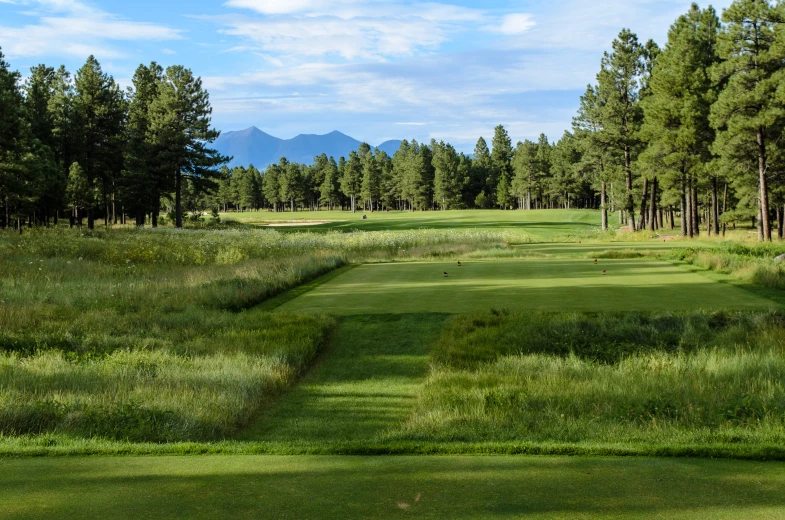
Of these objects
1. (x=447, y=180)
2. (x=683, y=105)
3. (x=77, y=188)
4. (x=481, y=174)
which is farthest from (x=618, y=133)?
(x=481, y=174)

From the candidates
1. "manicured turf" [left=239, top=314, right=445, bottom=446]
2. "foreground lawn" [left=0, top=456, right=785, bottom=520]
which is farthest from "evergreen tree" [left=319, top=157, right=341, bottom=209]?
"foreground lawn" [left=0, top=456, right=785, bottom=520]

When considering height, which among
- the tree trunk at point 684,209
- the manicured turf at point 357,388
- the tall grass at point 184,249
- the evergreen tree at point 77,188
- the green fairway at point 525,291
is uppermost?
the evergreen tree at point 77,188

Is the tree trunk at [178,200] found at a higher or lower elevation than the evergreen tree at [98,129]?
lower

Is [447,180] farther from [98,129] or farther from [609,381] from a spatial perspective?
[609,381]

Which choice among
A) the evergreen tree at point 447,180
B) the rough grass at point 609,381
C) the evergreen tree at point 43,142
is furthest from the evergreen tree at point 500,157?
the rough grass at point 609,381

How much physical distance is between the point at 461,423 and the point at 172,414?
11.1 feet

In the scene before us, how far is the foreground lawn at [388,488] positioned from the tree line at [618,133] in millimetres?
32497

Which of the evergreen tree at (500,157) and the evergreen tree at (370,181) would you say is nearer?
the evergreen tree at (370,181)

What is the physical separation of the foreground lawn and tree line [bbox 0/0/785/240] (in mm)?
32497

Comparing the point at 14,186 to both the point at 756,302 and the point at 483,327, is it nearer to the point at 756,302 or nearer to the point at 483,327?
the point at 483,327

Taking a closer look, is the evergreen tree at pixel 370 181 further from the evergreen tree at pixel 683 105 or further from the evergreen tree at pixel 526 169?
the evergreen tree at pixel 683 105

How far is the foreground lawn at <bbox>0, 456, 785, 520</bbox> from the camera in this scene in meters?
4.04

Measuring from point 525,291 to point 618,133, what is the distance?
4165cm

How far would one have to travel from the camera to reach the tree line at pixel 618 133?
→ 110 ft
